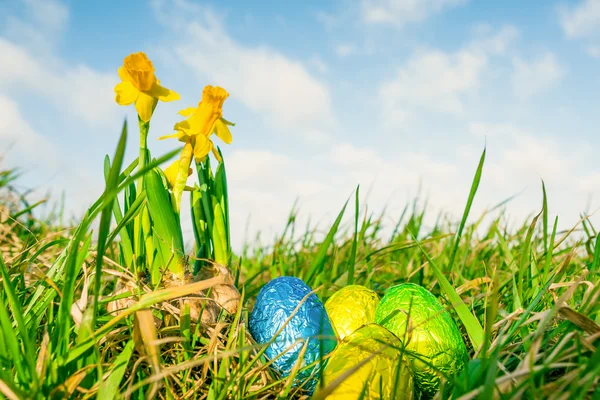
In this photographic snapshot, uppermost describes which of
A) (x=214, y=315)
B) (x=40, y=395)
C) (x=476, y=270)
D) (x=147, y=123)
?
(x=147, y=123)

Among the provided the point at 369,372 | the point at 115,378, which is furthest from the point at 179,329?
the point at 369,372

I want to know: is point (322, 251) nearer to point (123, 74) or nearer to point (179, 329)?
point (179, 329)

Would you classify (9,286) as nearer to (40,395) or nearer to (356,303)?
(40,395)

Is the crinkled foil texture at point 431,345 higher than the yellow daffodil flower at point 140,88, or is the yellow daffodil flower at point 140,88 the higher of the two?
the yellow daffodil flower at point 140,88

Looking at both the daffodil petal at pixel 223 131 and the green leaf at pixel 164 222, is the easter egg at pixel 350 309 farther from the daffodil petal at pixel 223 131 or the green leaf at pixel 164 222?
the daffodil petal at pixel 223 131

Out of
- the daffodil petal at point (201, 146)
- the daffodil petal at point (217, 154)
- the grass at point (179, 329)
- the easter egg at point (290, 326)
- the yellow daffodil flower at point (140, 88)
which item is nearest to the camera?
the grass at point (179, 329)

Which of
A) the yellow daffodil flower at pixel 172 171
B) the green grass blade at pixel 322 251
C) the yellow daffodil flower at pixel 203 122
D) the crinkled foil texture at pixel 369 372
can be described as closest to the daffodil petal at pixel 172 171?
the yellow daffodil flower at pixel 172 171

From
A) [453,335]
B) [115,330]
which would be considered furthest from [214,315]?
[453,335]

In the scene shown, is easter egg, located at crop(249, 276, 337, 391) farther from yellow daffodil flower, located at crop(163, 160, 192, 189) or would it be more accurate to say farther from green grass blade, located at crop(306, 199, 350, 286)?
yellow daffodil flower, located at crop(163, 160, 192, 189)
